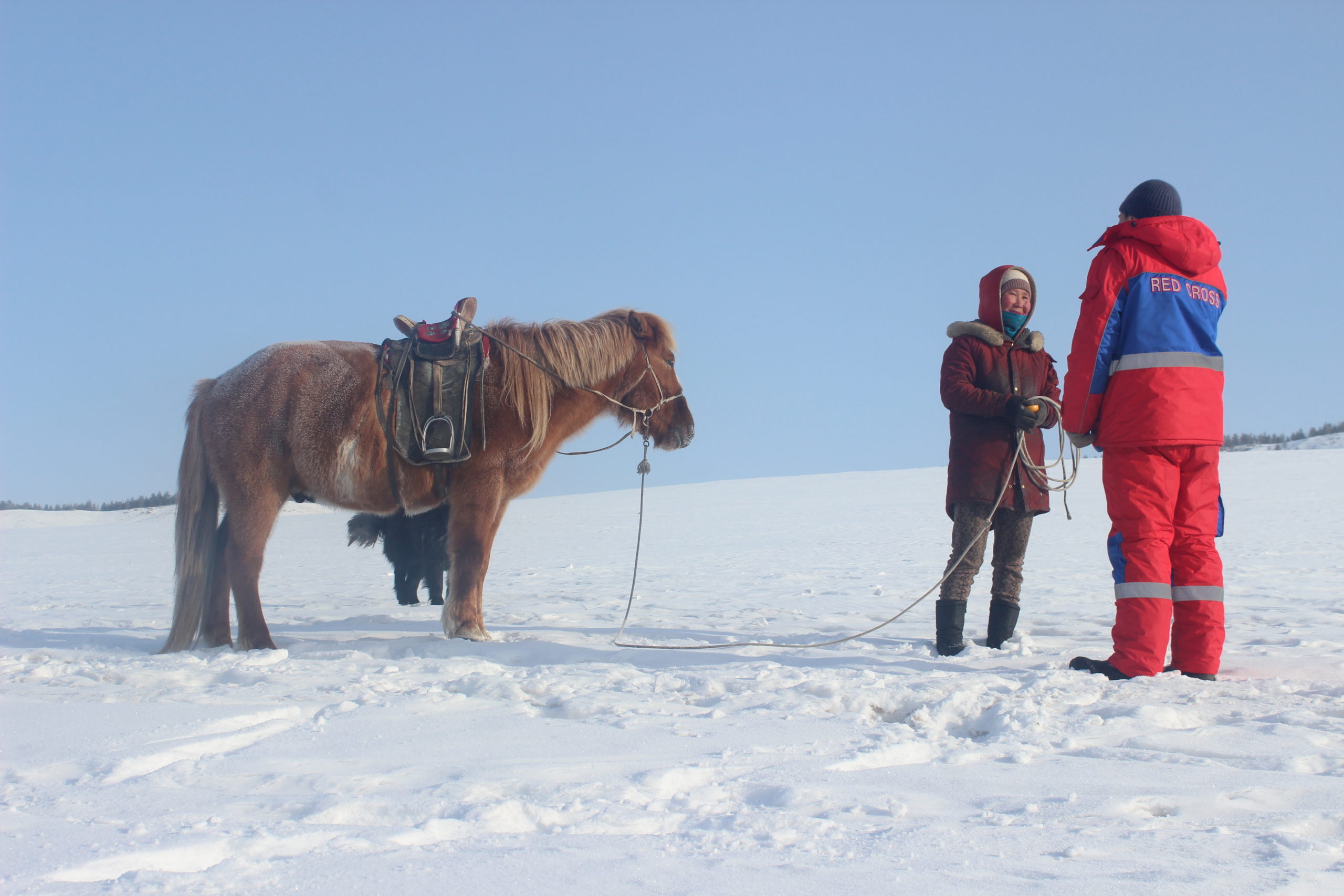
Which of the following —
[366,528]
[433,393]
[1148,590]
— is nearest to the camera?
[1148,590]

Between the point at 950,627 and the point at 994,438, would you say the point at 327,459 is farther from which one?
the point at 994,438

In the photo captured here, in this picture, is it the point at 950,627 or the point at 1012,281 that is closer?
the point at 950,627

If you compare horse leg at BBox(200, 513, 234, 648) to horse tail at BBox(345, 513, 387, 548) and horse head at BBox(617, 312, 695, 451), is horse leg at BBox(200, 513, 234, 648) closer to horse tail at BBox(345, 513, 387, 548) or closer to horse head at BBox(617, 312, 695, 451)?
horse tail at BBox(345, 513, 387, 548)

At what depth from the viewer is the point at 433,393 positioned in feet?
16.0

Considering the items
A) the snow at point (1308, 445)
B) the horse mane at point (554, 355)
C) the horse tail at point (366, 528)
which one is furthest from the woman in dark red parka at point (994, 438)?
the snow at point (1308, 445)

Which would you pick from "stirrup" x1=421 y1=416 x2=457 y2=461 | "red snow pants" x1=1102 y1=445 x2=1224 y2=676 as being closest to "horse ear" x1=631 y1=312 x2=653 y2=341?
"stirrup" x1=421 y1=416 x2=457 y2=461

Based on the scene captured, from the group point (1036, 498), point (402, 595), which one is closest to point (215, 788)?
point (1036, 498)

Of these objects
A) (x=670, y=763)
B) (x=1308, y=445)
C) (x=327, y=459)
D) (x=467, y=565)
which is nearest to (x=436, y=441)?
(x=327, y=459)

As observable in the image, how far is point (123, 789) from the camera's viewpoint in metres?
2.17

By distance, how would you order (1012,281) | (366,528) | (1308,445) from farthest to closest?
(1308,445), (366,528), (1012,281)

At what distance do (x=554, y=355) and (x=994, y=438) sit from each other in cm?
257

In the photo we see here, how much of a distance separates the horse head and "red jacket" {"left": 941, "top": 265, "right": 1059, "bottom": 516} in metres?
1.75

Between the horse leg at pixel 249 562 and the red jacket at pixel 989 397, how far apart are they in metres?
3.79

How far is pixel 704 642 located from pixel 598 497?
23.9 m
